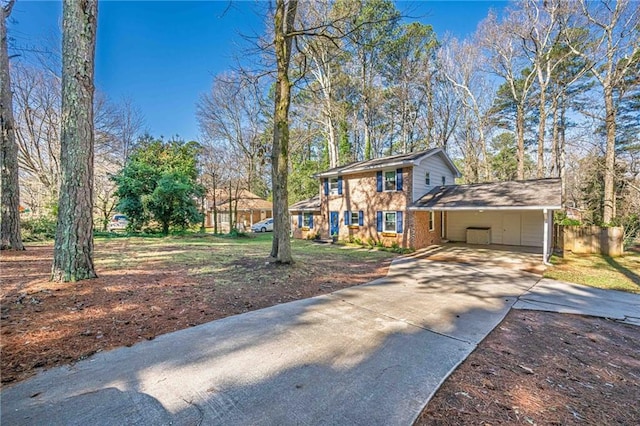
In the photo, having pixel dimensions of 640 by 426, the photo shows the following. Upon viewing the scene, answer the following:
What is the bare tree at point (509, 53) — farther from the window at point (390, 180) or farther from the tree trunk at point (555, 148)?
the window at point (390, 180)

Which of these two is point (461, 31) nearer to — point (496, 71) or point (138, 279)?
point (496, 71)

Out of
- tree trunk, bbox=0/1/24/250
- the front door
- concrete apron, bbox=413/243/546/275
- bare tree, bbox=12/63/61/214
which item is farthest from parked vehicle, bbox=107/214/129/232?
concrete apron, bbox=413/243/546/275

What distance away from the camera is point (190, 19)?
9.73 meters

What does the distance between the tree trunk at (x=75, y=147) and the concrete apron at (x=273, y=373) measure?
3.23 metres

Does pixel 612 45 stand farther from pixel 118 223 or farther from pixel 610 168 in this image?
pixel 118 223

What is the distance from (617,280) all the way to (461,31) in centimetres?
1900

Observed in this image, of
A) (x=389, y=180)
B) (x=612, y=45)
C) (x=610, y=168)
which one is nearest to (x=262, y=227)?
(x=389, y=180)

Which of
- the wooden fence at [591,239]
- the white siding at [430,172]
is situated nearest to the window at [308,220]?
the white siding at [430,172]

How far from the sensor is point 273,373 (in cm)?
289

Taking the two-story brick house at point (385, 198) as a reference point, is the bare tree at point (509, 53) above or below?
above

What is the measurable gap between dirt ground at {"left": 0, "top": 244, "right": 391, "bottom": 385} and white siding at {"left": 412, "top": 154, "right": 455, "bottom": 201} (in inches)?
289

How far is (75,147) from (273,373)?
5.63 metres

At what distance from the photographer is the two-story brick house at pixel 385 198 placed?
14.0 metres

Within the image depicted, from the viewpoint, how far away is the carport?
10849mm
